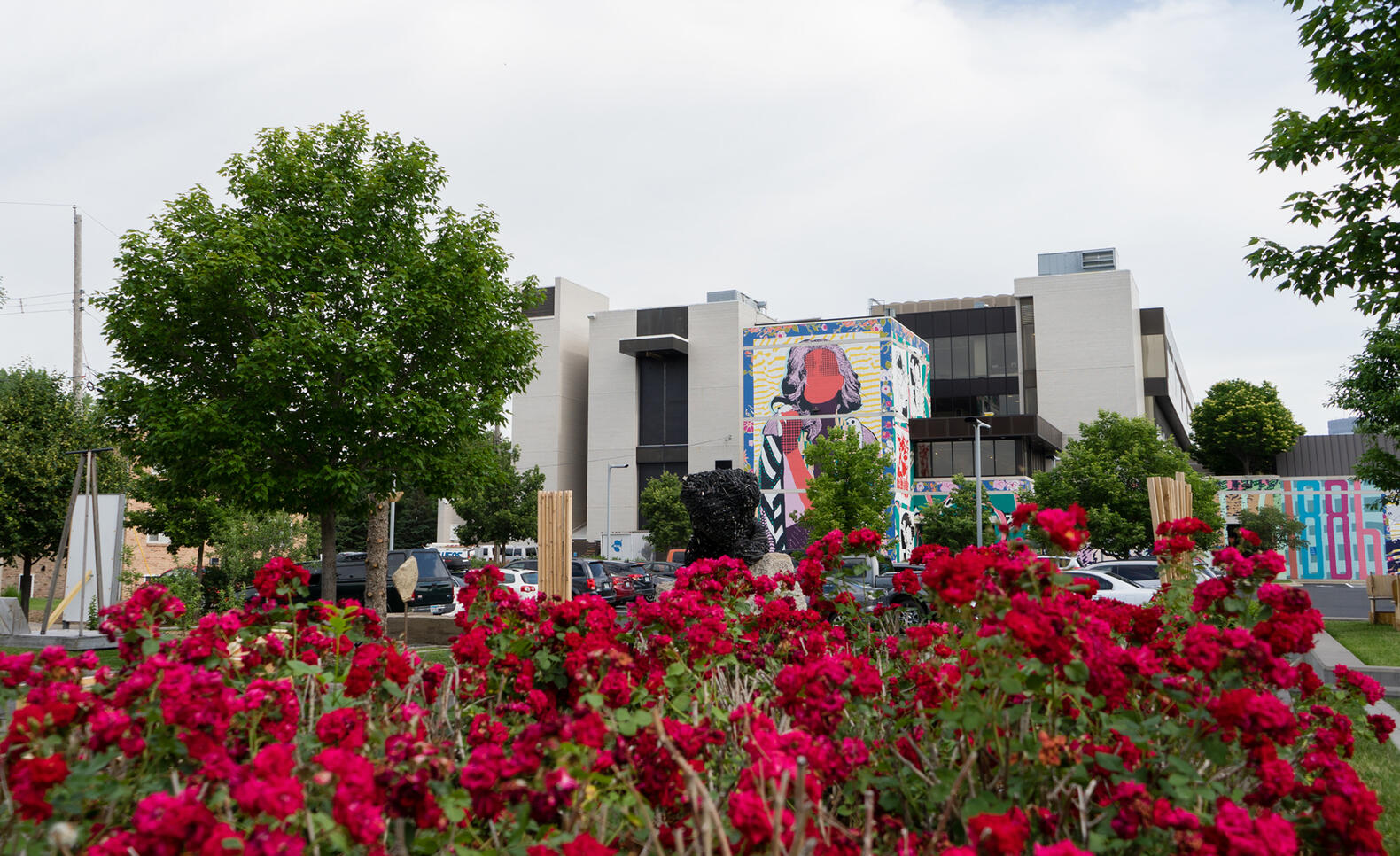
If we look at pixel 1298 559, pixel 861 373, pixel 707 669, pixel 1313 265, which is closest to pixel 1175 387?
pixel 1298 559

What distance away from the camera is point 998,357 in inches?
2537

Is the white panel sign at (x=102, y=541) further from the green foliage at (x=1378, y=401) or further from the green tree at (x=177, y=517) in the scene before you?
the green foliage at (x=1378, y=401)

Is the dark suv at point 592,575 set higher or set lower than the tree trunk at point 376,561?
lower

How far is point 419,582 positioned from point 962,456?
43.2m

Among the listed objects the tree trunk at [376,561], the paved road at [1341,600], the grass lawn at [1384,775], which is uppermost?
the tree trunk at [376,561]

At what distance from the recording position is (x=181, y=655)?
343cm

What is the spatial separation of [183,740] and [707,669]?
2.25m

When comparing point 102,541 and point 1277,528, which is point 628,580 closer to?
point 102,541

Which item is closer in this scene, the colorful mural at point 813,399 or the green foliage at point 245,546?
the green foliage at point 245,546

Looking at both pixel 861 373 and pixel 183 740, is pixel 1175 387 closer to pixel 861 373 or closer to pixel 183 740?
pixel 861 373

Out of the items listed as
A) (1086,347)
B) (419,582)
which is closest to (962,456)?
(1086,347)

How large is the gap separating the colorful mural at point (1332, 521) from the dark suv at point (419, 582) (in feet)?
135

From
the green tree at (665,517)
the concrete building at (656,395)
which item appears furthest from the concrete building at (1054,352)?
the green tree at (665,517)

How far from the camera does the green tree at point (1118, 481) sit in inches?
1362
